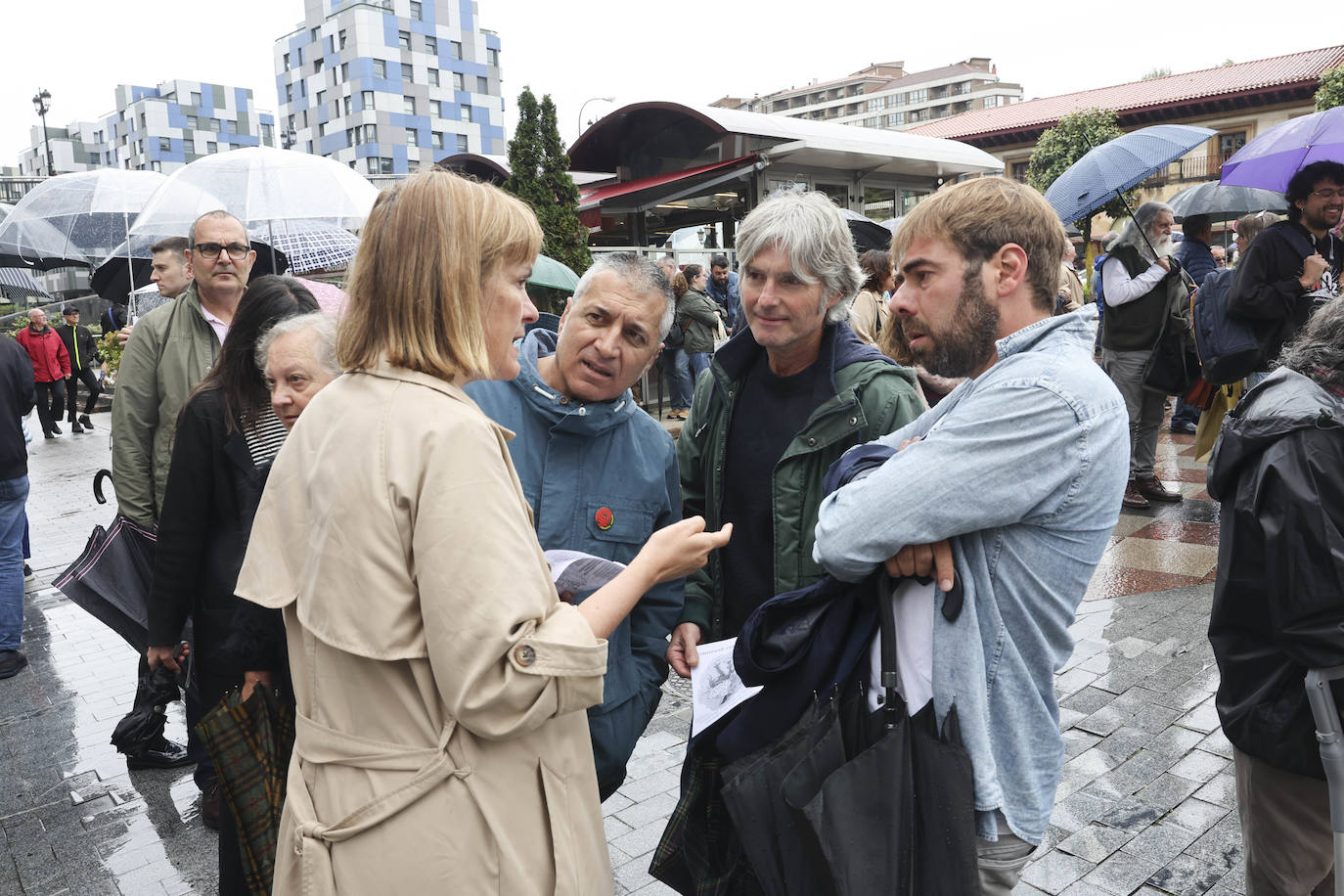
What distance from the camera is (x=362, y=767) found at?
139 cm

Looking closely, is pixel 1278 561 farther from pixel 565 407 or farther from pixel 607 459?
pixel 565 407

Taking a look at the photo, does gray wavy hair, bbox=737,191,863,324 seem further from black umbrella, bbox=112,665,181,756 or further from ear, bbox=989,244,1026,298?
black umbrella, bbox=112,665,181,756

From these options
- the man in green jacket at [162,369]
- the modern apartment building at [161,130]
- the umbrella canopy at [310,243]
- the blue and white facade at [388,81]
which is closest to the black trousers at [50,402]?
the umbrella canopy at [310,243]

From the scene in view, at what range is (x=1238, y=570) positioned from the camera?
2.31 meters

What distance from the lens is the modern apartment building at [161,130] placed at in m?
86.1

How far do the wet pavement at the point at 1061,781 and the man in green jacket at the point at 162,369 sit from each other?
121cm

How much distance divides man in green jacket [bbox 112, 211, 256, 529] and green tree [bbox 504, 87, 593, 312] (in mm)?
10248

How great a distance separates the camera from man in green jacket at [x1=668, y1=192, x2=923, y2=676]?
244 centimetres

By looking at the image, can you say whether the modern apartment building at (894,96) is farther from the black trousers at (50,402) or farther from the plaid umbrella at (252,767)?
the plaid umbrella at (252,767)

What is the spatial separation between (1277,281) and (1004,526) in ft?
17.0

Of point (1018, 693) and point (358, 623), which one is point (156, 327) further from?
point (1018, 693)

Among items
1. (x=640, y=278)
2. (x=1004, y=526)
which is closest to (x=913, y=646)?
(x=1004, y=526)

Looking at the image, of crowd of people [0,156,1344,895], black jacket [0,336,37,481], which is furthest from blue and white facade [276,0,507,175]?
crowd of people [0,156,1344,895]

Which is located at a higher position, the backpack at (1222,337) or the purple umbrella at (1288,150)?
the purple umbrella at (1288,150)
